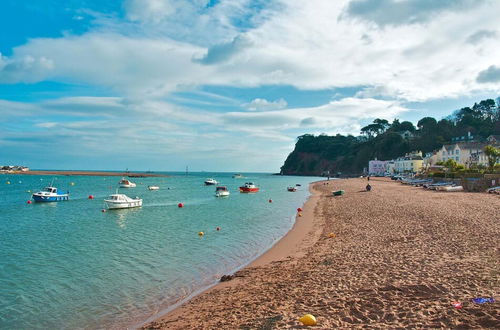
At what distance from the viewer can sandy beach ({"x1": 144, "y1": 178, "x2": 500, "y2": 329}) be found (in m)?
7.56

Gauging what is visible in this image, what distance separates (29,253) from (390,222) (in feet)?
72.0

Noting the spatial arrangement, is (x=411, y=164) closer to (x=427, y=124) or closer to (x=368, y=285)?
(x=427, y=124)

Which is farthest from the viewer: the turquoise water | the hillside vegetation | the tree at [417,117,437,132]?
the tree at [417,117,437,132]

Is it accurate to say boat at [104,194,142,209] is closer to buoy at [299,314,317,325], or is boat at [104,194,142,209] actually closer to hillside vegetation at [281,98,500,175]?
buoy at [299,314,317,325]

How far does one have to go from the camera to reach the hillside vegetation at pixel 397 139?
132 m

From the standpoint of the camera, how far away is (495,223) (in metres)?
18.4

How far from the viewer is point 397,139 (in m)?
148

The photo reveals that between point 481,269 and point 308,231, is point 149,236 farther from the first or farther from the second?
point 481,269

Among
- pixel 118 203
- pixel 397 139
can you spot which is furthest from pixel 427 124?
pixel 118 203

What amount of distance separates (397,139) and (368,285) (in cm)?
15146

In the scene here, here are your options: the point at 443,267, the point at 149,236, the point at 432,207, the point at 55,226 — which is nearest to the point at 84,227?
the point at 55,226

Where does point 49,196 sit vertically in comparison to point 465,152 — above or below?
below

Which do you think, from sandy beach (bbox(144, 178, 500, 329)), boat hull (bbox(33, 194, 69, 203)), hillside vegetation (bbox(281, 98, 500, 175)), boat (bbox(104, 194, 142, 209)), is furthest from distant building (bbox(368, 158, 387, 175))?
sandy beach (bbox(144, 178, 500, 329))

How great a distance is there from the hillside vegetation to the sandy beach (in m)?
125
